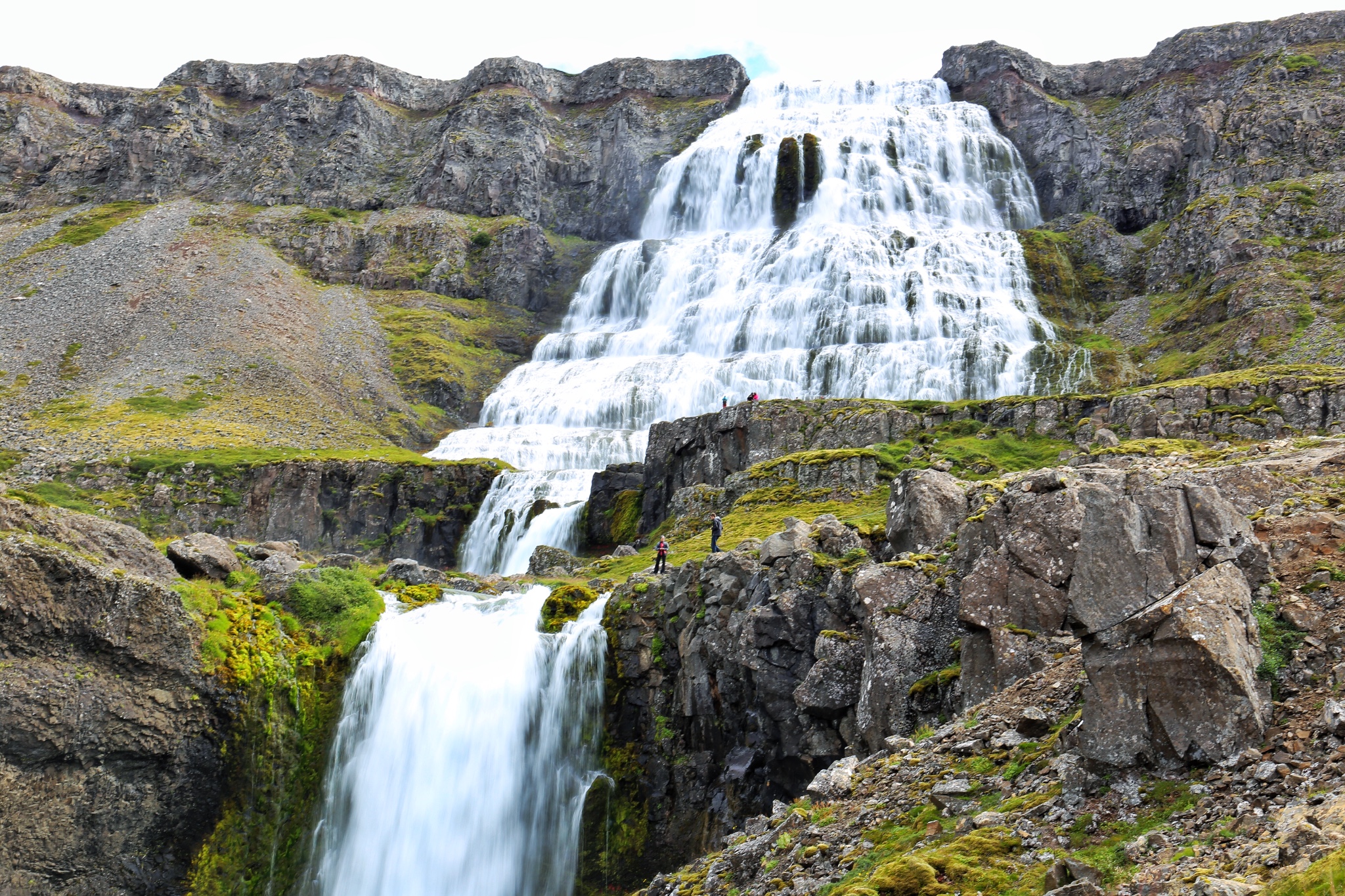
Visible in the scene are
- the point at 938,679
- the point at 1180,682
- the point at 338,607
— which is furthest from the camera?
the point at 338,607

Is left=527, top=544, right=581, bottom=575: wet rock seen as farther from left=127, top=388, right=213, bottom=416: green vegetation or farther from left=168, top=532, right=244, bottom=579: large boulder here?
left=127, top=388, right=213, bottom=416: green vegetation

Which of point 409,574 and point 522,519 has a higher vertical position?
point 522,519

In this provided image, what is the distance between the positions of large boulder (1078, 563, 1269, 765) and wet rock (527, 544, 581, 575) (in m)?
28.5

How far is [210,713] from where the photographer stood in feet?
73.7

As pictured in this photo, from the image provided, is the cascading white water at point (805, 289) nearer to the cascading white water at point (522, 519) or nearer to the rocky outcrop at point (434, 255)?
the cascading white water at point (522, 519)

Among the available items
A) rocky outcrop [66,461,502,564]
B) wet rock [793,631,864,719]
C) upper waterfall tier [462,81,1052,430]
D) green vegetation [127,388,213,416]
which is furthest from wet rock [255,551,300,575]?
green vegetation [127,388,213,416]

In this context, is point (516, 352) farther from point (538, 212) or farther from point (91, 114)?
point (91, 114)

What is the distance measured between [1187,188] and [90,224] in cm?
10591

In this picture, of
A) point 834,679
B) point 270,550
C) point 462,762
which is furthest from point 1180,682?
point 270,550

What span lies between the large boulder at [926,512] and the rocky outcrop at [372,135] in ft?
277

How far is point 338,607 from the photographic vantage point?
85.0 feet

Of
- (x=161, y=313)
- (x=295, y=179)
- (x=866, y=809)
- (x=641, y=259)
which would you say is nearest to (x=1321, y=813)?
(x=866, y=809)

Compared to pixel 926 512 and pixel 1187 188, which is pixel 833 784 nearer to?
pixel 926 512

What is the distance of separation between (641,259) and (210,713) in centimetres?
6516
